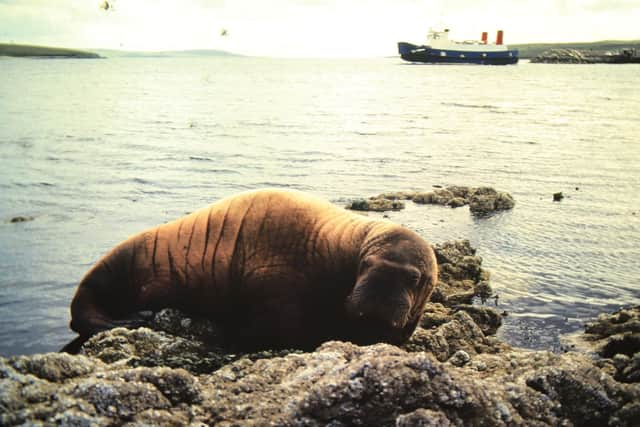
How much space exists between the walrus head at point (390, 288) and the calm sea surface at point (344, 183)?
1485 millimetres

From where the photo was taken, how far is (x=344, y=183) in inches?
533

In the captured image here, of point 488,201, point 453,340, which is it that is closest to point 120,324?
point 453,340

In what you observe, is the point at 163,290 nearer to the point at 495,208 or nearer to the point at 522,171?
the point at 495,208

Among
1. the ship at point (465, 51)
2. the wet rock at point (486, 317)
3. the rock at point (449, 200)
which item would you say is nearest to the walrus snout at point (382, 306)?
the wet rock at point (486, 317)

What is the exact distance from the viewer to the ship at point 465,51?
118 meters

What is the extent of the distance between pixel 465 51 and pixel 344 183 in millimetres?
112997

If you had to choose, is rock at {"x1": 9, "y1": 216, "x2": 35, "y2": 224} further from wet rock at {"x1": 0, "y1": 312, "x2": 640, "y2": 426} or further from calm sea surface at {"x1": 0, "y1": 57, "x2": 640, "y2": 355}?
wet rock at {"x1": 0, "y1": 312, "x2": 640, "y2": 426}

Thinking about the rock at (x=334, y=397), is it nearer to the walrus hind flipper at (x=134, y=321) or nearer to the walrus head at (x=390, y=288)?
the walrus head at (x=390, y=288)

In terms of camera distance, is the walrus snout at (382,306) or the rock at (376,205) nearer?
the walrus snout at (382,306)

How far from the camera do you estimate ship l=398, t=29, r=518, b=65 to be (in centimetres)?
11831

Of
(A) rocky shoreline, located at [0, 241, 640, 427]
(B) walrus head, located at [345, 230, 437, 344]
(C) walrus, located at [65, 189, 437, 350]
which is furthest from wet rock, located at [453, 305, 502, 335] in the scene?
(A) rocky shoreline, located at [0, 241, 640, 427]

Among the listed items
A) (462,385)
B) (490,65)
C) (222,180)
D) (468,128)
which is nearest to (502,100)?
(468,128)

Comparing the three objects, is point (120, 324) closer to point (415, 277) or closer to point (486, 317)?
point (415, 277)

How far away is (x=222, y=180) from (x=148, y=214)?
379 cm
